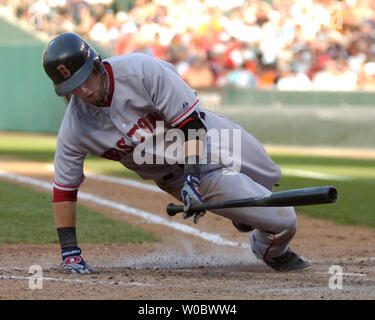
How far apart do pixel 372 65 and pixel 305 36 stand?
5.92 ft

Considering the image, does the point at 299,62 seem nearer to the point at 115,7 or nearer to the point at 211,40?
the point at 211,40

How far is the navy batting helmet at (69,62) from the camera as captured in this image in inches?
177

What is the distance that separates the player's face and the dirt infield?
1052 mm

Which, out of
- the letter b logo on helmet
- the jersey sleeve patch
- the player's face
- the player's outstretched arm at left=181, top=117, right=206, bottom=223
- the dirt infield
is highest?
the letter b logo on helmet

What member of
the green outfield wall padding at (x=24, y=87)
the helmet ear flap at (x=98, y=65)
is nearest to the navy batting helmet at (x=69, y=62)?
the helmet ear flap at (x=98, y=65)

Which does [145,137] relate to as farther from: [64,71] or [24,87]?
[24,87]

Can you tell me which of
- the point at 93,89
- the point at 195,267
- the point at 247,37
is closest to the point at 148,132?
the point at 93,89

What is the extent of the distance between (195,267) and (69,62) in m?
1.85

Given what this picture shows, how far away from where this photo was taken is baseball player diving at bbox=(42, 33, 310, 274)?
460 cm

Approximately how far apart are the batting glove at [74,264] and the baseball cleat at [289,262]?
4.09 feet

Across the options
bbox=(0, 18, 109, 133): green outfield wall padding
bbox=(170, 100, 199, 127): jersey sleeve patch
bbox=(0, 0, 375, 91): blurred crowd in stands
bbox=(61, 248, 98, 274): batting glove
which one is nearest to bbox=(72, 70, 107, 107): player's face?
bbox=(170, 100, 199, 127): jersey sleeve patch

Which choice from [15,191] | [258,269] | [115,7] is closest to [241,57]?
[115,7]

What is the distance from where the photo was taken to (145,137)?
15.7 feet

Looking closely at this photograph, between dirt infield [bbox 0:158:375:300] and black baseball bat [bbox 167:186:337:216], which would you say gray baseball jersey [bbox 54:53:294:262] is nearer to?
black baseball bat [bbox 167:186:337:216]
